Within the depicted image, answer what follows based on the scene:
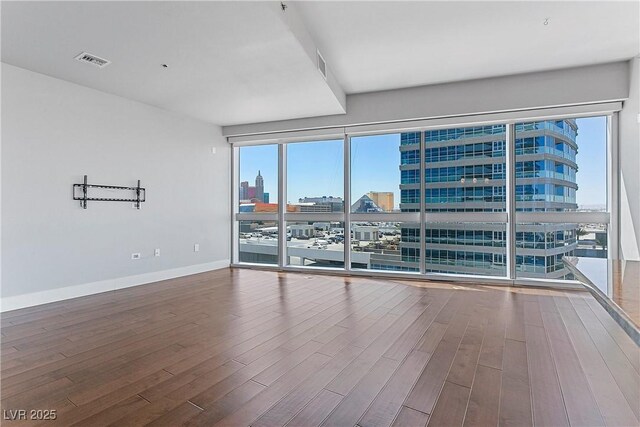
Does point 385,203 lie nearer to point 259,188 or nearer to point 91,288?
point 259,188

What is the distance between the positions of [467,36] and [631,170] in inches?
103

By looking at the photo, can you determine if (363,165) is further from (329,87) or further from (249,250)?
(249,250)

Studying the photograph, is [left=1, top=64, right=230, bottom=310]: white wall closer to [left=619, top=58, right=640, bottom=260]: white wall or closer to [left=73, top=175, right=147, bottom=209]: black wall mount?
[left=73, top=175, right=147, bottom=209]: black wall mount

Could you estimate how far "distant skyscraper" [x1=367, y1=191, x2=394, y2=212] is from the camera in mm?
5578

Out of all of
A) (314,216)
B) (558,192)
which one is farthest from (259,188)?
(558,192)

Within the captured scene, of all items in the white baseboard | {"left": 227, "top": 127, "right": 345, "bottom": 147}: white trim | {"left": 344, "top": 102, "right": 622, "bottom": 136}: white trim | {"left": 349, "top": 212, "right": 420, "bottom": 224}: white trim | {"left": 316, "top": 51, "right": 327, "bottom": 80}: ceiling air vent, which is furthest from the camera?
{"left": 227, "top": 127, "right": 345, "bottom": 147}: white trim

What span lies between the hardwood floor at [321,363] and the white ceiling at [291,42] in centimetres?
268

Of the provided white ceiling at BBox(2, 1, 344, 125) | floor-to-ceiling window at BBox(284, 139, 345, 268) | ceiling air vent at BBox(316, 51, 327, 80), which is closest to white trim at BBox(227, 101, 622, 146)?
floor-to-ceiling window at BBox(284, 139, 345, 268)

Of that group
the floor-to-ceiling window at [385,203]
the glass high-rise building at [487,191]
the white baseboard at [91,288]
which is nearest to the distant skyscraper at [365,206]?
the floor-to-ceiling window at [385,203]

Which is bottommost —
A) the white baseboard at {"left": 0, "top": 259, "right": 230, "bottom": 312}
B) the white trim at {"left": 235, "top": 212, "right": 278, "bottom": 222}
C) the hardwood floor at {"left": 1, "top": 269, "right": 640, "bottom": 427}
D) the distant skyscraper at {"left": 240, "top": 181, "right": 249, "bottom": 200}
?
the hardwood floor at {"left": 1, "top": 269, "right": 640, "bottom": 427}

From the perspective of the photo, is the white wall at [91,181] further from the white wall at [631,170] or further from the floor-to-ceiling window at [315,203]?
the white wall at [631,170]

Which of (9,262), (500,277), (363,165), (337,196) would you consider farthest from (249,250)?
(500,277)

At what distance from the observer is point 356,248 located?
579 cm

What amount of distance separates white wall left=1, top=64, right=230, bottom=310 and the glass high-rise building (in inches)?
145
